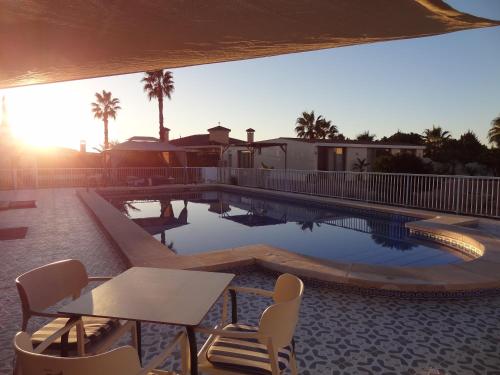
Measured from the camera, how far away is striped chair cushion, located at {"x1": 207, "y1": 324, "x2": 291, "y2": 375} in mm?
2004

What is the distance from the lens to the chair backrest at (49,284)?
229 cm

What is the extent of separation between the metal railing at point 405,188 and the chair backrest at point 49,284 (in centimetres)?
1001

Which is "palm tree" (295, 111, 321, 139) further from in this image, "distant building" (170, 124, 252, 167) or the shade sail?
the shade sail

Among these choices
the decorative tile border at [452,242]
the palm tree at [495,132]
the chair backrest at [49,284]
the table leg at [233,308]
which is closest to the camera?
the chair backrest at [49,284]

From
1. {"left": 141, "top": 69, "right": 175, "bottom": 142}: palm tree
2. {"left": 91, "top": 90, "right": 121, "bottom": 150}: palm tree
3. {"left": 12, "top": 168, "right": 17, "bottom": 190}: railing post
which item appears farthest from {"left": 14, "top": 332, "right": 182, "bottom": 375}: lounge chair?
{"left": 91, "top": 90, "right": 121, "bottom": 150}: palm tree

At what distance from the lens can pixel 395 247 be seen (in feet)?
25.8

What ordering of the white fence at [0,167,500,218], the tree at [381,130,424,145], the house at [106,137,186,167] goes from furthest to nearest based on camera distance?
the tree at [381,130,424,145]
the house at [106,137,186,167]
the white fence at [0,167,500,218]

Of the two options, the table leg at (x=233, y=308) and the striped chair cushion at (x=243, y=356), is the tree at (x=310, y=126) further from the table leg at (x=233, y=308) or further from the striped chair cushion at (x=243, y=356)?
the striped chair cushion at (x=243, y=356)

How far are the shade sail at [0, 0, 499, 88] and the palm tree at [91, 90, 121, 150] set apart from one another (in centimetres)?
3589

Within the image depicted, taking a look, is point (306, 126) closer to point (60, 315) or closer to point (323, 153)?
point (323, 153)

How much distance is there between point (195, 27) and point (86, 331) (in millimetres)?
2100

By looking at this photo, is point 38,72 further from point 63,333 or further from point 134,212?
point 134,212

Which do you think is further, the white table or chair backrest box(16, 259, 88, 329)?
chair backrest box(16, 259, 88, 329)

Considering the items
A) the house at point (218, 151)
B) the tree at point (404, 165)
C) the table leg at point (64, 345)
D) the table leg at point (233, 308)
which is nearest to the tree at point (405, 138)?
the house at point (218, 151)
